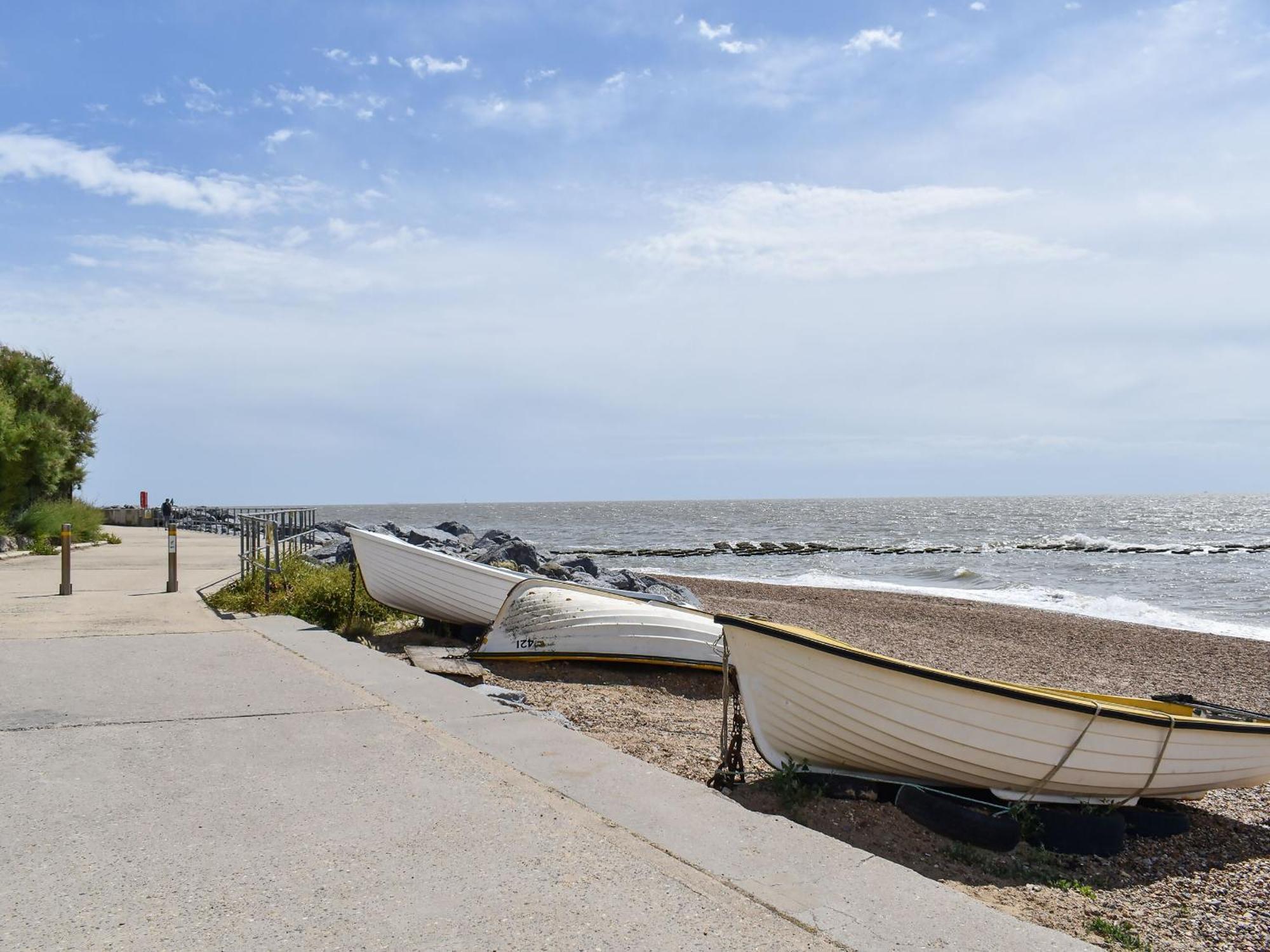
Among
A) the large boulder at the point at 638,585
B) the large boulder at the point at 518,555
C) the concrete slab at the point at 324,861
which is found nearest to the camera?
the concrete slab at the point at 324,861

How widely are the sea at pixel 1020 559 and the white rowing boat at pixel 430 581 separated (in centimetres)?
1535

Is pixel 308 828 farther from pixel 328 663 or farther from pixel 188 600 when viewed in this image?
pixel 188 600

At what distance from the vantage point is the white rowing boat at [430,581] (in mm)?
10953

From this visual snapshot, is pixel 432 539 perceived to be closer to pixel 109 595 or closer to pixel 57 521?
pixel 57 521

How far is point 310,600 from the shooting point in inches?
483

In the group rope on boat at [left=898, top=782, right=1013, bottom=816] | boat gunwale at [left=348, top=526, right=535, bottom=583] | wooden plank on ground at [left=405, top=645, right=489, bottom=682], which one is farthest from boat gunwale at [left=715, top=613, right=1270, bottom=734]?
boat gunwale at [left=348, top=526, right=535, bottom=583]

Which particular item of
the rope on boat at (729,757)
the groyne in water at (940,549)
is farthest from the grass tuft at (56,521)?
the groyne in water at (940,549)

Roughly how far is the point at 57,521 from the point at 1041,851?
86.5 ft

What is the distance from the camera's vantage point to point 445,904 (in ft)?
11.3

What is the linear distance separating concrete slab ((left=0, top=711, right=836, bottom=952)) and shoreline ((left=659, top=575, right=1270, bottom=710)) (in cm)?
929

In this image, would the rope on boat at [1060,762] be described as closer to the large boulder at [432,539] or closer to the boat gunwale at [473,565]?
the boat gunwale at [473,565]

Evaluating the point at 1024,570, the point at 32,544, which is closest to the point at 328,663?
the point at 32,544

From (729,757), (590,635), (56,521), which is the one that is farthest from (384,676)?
(56,521)

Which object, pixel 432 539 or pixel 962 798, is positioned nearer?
pixel 962 798
